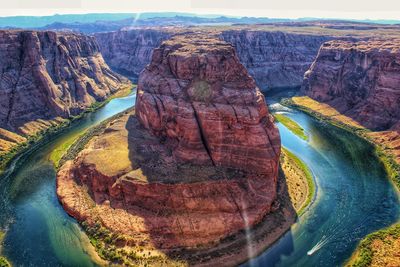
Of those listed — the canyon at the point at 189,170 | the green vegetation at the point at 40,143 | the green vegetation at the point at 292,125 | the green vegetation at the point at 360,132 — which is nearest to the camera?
the canyon at the point at 189,170

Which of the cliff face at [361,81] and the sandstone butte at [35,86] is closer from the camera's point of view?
the sandstone butte at [35,86]

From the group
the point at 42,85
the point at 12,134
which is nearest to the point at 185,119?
the point at 12,134

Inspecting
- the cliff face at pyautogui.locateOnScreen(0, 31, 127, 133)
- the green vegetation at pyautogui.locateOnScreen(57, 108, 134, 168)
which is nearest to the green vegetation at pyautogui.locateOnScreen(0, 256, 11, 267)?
the green vegetation at pyautogui.locateOnScreen(57, 108, 134, 168)

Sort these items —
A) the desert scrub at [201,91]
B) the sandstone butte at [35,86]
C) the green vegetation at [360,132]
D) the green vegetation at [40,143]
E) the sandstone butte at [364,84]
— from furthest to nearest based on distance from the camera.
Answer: the sandstone butte at [364,84] < the sandstone butte at [35,86] < the green vegetation at [40,143] < the green vegetation at [360,132] < the desert scrub at [201,91]

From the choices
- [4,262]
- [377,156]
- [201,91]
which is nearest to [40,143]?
[4,262]

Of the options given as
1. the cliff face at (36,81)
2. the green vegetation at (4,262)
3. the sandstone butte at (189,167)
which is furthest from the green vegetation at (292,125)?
the green vegetation at (4,262)

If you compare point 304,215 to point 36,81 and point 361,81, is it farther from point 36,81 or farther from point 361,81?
point 36,81

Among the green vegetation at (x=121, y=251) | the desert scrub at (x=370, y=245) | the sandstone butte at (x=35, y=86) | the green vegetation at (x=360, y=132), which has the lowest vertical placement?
the green vegetation at (x=121, y=251)

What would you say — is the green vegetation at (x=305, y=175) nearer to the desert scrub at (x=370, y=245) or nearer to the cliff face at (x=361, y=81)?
the desert scrub at (x=370, y=245)
